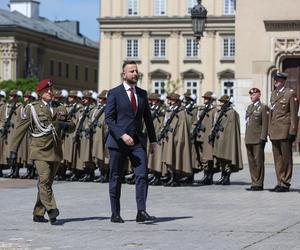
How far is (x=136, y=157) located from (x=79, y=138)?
29.2ft

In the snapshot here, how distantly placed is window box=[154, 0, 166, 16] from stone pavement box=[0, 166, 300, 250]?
241ft

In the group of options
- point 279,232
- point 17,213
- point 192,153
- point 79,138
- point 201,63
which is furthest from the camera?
point 201,63


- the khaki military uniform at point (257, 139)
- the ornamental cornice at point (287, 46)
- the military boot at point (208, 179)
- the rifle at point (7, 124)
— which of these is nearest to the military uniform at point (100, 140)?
the military boot at point (208, 179)

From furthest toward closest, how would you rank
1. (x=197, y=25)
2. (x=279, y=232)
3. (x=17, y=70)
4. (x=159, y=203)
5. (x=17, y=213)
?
(x=17, y=70) → (x=197, y=25) → (x=159, y=203) → (x=17, y=213) → (x=279, y=232)

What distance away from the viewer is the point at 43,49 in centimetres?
10412

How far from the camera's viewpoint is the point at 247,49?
27.7m

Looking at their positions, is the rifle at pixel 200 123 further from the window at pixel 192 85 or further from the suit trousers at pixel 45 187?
the window at pixel 192 85

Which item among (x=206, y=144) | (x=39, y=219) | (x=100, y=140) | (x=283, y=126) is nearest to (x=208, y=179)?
(x=206, y=144)

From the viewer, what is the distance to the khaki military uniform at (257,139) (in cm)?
1802

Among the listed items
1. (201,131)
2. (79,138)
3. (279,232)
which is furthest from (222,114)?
(279,232)

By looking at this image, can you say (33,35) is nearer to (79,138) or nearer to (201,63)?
(201,63)

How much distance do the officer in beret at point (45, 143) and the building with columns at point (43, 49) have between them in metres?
86.1

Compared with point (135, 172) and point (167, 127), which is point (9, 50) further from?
point (135, 172)

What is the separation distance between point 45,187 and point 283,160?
600 centimetres
